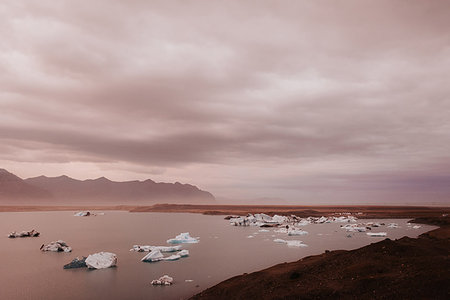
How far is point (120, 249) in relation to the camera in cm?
4984

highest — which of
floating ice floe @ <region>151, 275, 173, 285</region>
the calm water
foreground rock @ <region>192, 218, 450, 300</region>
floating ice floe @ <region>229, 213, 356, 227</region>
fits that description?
foreground rock @ <region>192, 218, 450, 300</region>

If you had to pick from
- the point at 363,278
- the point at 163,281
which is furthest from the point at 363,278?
the point at 163,281

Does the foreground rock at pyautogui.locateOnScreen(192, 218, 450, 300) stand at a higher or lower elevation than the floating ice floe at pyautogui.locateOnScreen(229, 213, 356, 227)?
higher

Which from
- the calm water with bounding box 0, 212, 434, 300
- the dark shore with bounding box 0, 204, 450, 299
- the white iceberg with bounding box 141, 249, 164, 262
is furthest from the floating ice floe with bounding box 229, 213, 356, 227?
the dark shore with bounding box 0, 204, 450, 299

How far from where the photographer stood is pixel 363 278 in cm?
2072

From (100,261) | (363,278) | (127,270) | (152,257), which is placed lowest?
(127,270)

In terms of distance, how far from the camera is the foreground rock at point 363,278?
18156mm

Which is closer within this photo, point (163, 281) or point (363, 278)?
point (363, 278)

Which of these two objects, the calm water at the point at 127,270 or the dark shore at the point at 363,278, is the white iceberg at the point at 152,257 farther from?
the dark shore at the point at 363,278

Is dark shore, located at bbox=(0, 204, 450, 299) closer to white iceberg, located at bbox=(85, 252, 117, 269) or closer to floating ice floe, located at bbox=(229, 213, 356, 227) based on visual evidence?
white iceberg, located at bbox=(85, 252, 117, 269)

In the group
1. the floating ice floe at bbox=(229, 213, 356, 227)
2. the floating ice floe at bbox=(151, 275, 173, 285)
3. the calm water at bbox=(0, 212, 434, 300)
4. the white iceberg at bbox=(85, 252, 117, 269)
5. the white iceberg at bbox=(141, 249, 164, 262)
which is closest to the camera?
the calm water at bbox=(0, 212, 434, 300)

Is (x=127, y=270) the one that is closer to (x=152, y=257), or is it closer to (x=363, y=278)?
(x=152, y=257)

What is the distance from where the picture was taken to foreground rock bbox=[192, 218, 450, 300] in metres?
18.2

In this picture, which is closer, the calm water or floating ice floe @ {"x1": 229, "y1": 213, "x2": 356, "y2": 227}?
the calm water
